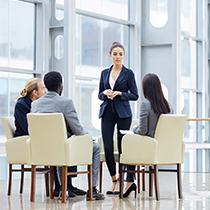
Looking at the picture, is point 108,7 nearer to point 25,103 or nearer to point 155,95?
point 25,103

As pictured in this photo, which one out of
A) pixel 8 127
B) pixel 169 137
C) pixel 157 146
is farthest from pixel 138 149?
pixel 8 127

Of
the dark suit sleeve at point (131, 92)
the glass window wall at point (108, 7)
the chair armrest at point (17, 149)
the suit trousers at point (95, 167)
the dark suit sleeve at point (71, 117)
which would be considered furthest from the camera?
the glass window wall at point (108, 7)

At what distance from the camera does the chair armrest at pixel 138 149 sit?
3797mm

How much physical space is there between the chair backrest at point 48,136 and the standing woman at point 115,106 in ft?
2.32

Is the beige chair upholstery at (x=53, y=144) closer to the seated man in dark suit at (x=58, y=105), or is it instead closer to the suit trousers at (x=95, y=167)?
the seated man in dark suit at (x=58, y=105)

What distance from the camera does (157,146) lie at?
3822mm

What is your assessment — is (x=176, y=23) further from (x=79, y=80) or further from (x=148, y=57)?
(x=79, y=80)

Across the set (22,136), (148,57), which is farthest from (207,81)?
(22,136)

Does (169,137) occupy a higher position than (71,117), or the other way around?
(71,117)

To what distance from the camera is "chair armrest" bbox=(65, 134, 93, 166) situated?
3654 mm

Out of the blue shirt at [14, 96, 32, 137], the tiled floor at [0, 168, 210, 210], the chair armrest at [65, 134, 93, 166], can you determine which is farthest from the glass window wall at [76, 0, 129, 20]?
the chair armrest at [65, 134, 93, 166]

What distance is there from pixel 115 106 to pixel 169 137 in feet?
2.27

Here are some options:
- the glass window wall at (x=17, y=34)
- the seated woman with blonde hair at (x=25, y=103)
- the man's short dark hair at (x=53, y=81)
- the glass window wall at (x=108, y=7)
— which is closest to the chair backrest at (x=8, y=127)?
the seated woman with blonde hair at (x=25, y=103)

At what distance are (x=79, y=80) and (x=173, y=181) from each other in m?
2.67
